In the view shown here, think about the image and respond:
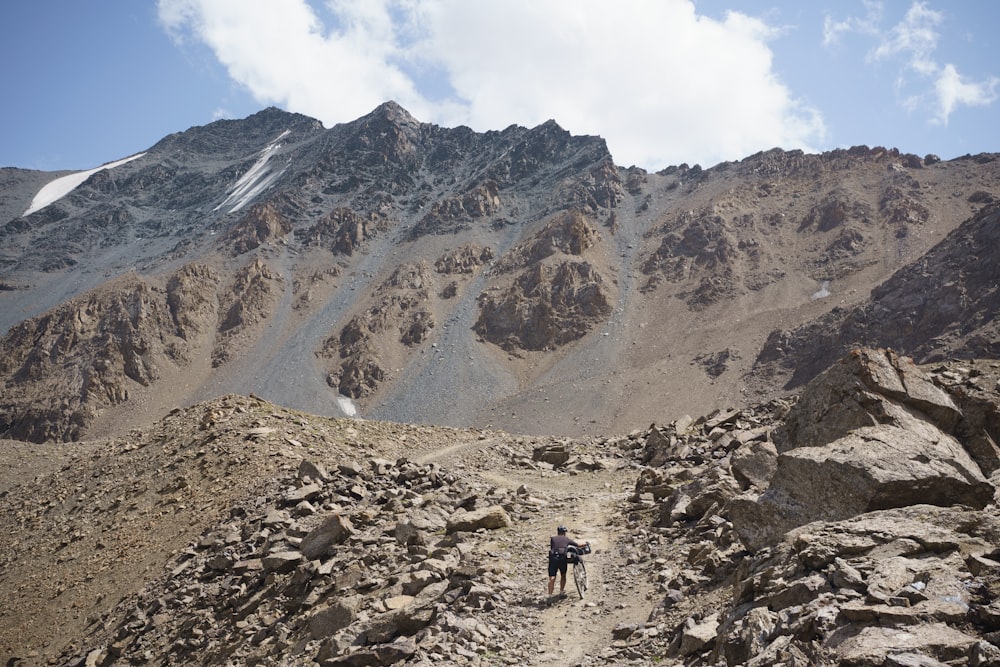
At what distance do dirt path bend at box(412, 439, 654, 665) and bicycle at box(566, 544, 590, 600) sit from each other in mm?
212

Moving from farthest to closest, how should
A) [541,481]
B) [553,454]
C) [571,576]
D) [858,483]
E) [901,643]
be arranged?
1. [553,454]
2. [541,481]
3. [571,576]
4. [858,483]
5. [901,643]

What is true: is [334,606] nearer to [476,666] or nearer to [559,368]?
[476,666]

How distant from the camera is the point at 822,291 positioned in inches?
→ 4274

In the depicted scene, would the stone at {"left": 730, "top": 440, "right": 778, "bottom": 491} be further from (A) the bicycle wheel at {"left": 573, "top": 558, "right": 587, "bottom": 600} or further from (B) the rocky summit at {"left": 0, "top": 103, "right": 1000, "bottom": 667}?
(A) the bicycle wheel at {"left": 573, "top": 558, "right": 587, "bottom": 600}

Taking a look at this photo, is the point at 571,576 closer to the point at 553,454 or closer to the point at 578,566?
the point at 578,566

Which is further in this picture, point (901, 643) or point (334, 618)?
point (334, 618)

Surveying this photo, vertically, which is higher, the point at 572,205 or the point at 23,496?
the point at 572,205

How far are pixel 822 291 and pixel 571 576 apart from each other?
357 feet

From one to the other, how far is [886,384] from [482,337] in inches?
4056

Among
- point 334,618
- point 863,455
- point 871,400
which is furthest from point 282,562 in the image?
point 871,400

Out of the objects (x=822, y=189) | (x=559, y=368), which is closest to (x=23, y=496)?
(x=559, y=368)

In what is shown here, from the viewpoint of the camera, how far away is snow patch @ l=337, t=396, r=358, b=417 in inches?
3997

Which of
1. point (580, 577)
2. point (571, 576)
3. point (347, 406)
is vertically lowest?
point (347, 406)

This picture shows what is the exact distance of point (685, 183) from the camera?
155 meters
